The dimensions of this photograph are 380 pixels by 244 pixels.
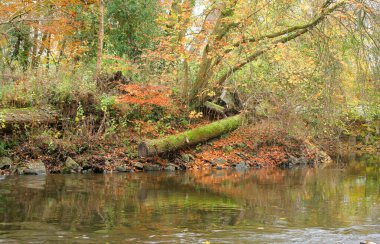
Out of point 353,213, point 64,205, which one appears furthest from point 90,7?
point 353,213

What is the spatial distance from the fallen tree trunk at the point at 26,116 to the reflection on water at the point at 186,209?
2.38 m

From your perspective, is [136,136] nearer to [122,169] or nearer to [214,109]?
[122,169]

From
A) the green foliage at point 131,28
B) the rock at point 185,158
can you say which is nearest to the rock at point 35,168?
the rock at point 185,158

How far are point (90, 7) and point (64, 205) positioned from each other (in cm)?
1312

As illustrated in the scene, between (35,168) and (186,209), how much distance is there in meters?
6.94

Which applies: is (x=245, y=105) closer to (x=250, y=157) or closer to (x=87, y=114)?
(x=250, y=157)

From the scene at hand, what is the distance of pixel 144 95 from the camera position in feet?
57.5

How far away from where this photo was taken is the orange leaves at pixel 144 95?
17.3 m

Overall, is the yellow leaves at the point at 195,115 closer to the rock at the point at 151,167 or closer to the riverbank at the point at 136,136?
the riverbank at the point at 136,136

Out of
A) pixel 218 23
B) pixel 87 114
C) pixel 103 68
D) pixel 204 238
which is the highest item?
pixel 218 23

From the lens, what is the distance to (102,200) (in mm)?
10133

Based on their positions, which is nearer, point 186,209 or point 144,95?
point 186,209

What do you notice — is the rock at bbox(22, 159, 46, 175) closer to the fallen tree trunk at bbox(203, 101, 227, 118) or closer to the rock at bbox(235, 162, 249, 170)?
the rock at bbox(235, 162, 249, 170)

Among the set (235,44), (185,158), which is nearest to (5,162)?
(185,158)
